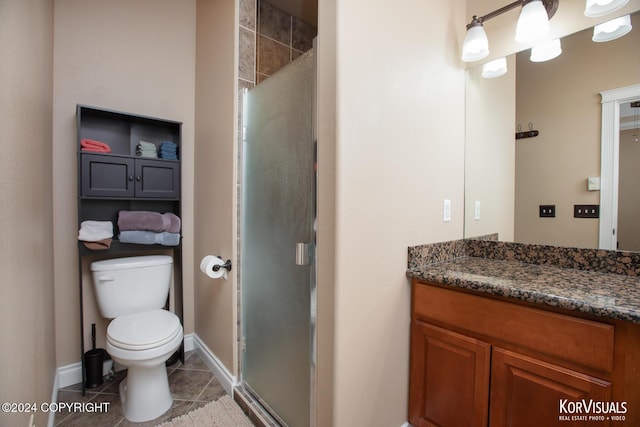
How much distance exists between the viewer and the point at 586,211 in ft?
4.29

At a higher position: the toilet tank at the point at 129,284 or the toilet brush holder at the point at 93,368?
the toilet tank at the point at 129,284

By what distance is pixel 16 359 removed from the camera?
79 cm

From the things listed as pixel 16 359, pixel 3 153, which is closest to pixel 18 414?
pixel 16 359

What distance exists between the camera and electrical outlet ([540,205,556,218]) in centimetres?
142

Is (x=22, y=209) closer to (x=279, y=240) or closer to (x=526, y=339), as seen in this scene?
(x=279, y=240)

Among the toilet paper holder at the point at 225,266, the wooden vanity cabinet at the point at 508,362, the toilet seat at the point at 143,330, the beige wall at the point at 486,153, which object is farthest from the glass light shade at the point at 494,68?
the toilet seat at the point at 143,330

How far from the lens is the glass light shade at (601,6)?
116cm

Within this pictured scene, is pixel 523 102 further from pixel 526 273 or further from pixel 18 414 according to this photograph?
pixel 18 414

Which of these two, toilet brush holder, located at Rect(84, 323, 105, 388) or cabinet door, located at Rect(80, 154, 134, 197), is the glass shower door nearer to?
cabinet door, located at Rect(80, 154, 134, 197)

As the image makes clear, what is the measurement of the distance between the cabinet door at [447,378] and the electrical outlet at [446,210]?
58cm

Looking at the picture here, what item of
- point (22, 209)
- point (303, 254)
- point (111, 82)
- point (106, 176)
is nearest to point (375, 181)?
point (303, 254)

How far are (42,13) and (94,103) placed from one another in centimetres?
63

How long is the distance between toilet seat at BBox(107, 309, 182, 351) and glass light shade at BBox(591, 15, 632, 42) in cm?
259

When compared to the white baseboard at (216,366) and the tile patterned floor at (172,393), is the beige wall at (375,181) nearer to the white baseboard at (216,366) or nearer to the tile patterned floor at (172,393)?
the white baseboard at (216,366)
